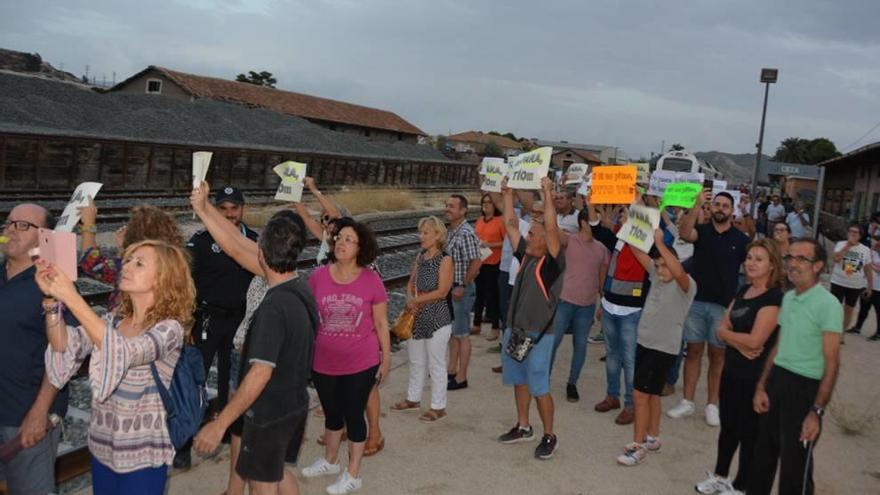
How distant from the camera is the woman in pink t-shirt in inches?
180

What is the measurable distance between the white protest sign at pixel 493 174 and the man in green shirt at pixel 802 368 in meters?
3.98

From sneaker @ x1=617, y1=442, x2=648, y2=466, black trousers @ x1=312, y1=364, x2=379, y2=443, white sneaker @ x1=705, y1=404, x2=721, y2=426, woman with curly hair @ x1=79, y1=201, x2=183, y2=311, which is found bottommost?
sneaker @ x1=617, y1=442, x2=648, y2=466

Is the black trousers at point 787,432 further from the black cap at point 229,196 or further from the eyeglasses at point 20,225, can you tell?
the eyeglasses at point 20,225

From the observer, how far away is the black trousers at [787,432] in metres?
4.12

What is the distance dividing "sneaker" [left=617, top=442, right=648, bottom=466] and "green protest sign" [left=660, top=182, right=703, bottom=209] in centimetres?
210

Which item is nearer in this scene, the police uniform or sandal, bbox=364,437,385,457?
the police uniform

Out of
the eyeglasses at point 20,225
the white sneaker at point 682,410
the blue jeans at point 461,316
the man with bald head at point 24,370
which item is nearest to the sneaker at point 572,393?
the white sneaker at point 682,410

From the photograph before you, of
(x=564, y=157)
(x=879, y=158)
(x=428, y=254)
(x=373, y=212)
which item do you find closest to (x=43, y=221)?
(x=428, y=254)

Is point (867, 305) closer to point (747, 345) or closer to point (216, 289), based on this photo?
point (747, 345)

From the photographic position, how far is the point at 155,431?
9.97ft

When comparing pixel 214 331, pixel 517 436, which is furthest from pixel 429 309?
pixel 214 331

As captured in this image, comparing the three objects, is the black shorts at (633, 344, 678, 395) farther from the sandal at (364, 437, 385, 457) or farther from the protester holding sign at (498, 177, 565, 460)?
the sandal at (364, 437, 385, 457)

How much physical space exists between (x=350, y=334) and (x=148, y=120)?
1326 inches

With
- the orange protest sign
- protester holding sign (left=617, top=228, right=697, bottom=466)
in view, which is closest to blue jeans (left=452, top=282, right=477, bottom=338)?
the orange protest sign
